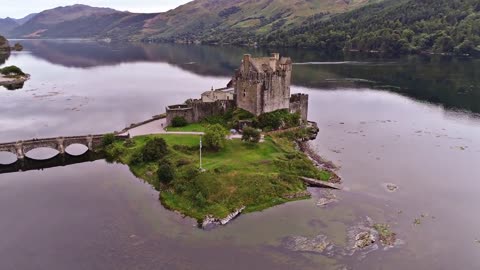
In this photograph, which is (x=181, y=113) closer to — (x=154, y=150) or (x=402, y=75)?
(x=154, y=150)

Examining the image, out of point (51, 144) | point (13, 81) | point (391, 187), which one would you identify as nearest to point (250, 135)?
point (391, 187)

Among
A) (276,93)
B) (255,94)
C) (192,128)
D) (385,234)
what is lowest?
(385,234)

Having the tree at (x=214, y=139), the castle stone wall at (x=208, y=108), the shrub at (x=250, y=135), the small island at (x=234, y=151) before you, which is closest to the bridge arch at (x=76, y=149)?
the small island at (x=234, y=151)


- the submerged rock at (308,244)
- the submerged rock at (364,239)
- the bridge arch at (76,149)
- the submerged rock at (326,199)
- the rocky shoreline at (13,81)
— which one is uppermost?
the rocky shoreline at (13,81)

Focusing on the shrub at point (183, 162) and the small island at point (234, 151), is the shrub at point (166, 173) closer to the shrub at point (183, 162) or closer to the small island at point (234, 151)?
the small island at point (234, 151)

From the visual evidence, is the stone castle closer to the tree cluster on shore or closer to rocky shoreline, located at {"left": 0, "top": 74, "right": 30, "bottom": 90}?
the tree cluster on shore

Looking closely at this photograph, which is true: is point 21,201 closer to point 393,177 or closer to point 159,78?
point 393,177
